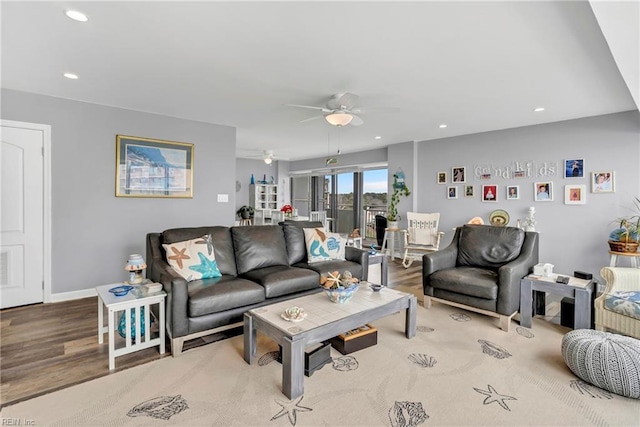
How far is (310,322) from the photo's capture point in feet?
6.82

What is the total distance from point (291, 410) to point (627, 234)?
4.59 m

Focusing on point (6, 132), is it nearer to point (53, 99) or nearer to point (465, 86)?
point (53, 99)

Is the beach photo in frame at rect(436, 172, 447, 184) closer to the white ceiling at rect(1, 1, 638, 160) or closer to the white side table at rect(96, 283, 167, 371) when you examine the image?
the white ceiling at rect(1, 1, 638, 160)

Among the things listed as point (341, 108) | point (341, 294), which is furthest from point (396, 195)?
point (341, 294)

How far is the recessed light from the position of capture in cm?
199

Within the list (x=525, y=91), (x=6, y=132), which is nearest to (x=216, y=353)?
(x=6, y=132)

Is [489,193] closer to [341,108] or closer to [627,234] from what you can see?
[627,234]

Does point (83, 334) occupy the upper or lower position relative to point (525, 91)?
lower

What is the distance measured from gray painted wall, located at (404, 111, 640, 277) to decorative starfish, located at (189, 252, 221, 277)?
4.59m

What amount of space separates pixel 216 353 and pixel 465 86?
11.4 feet

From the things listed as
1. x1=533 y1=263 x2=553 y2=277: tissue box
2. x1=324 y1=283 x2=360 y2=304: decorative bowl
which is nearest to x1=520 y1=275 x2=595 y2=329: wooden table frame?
x1=533 y1=263 x2=553 y2=277: tissue box

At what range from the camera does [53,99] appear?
3.62 metres

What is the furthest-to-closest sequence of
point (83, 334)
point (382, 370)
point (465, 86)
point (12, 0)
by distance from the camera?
point (465, 86), point (83, 334), point (382, 370), point (12, 0)

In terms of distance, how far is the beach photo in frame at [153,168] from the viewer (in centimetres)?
407
